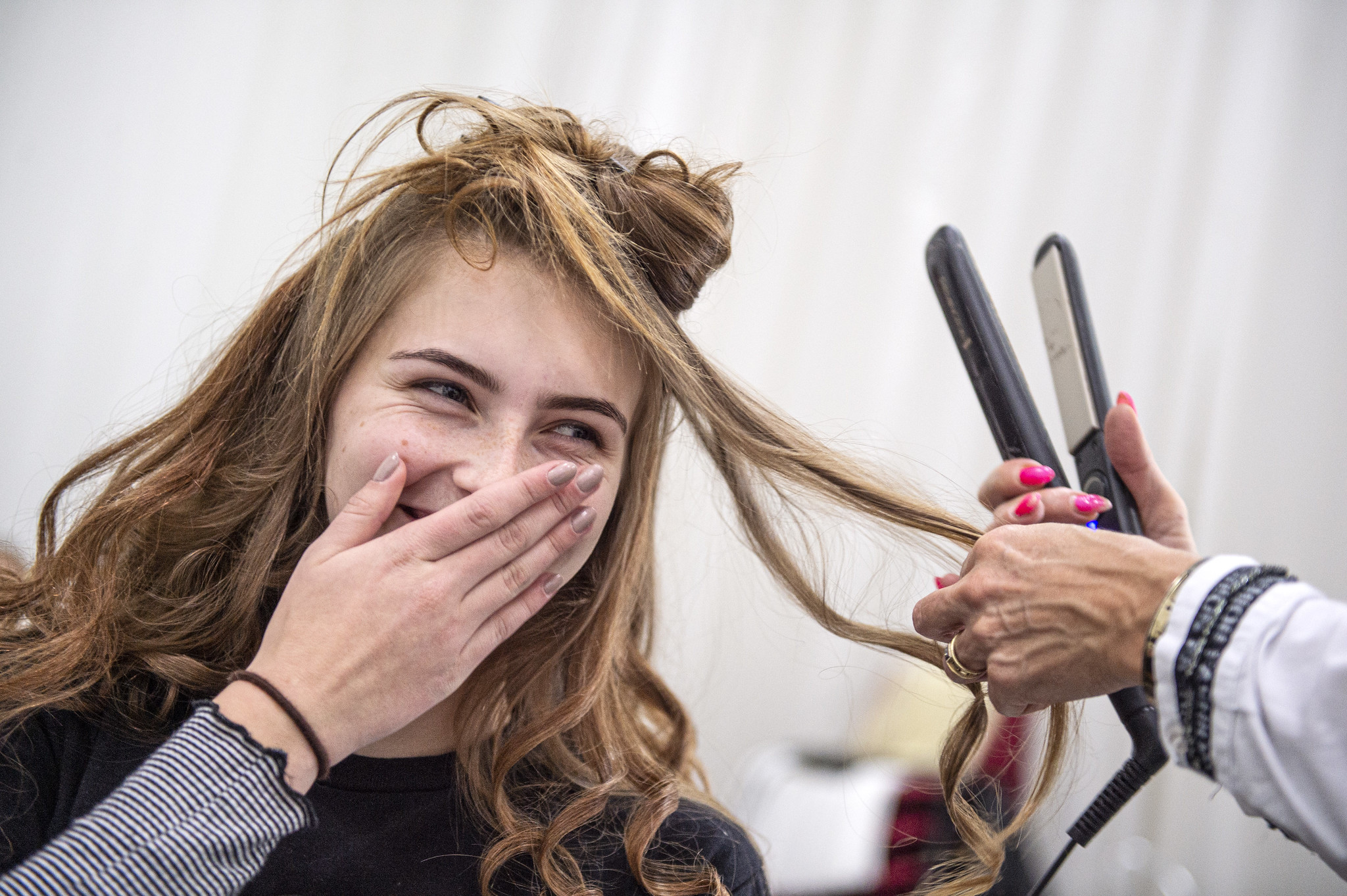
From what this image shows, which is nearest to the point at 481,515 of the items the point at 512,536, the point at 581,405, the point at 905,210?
the point at 512,536

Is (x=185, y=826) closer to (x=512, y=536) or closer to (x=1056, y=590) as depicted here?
(x=512, y=536)

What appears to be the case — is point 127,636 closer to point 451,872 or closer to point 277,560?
point 277,560

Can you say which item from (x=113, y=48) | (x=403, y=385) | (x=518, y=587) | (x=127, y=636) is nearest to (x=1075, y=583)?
(x=518, y=587)

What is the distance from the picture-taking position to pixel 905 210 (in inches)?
72.5

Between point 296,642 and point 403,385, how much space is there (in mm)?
253

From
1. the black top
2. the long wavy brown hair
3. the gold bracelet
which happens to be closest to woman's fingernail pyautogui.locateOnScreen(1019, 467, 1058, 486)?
the long wavy brown hair

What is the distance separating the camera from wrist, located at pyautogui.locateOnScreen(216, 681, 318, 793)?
25.2 inches

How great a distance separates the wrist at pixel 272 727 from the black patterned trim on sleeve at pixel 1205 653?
0.59 m

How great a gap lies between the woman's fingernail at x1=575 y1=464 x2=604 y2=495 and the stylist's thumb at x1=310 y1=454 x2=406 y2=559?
0.16 m

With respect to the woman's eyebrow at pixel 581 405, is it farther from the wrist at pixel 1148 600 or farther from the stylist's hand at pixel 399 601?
the wrist at pixel 1148 600

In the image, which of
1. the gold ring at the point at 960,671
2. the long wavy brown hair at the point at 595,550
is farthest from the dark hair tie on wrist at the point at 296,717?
the gold ring at the point at 960,671

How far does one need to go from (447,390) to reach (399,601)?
0.67 ft

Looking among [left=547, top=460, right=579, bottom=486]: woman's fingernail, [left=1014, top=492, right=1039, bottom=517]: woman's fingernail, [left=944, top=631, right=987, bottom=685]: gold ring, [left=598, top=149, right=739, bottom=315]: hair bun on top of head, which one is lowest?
[left=944, top=631, right=987, bottom=685]: gold ring

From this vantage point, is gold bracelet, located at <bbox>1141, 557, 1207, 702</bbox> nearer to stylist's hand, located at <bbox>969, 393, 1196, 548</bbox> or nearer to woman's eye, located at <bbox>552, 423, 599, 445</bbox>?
stylist's hand, located at <bbox>969, 393, 1196, 548</bbox>
